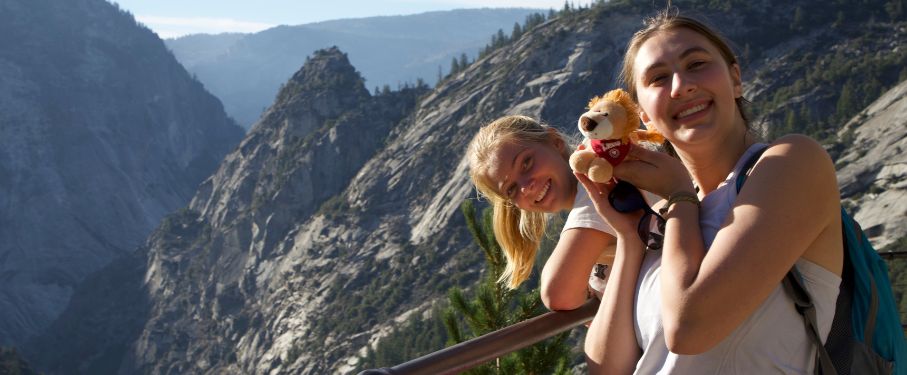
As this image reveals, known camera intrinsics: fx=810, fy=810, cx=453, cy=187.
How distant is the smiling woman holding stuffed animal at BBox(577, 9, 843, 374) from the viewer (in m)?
1.70

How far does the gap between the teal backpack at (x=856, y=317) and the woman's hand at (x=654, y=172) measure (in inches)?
5.5

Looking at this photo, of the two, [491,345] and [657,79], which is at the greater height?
[657,79]

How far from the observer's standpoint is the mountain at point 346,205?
9062 centimetres

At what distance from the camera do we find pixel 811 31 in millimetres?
91188

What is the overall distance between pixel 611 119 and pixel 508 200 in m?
0.87

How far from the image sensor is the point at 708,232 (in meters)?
1.88

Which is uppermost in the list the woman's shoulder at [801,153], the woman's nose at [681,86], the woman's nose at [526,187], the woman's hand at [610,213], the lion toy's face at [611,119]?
the woman's nose at [681,86]

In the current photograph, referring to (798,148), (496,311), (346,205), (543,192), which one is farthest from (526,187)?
(346,205)

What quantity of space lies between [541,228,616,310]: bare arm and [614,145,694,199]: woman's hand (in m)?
0.43

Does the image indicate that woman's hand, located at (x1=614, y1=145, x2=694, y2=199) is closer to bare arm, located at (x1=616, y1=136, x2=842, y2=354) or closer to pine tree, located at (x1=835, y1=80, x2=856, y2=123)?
bare arm, located at (x1=616, y1=136, x2=842, y2=354)

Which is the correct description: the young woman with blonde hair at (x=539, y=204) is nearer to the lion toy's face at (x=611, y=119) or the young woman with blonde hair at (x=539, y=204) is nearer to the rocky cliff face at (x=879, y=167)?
the lion toy's face at (x=611, y=119)

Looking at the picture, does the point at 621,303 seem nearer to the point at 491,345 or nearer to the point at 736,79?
the point at 491,345

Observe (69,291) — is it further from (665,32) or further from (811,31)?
(665,32)

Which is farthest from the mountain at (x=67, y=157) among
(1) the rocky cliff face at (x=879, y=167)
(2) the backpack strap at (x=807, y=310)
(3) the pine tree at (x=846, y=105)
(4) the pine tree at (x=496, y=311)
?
(2) the backpack strap at (x=807, y=310)
